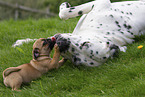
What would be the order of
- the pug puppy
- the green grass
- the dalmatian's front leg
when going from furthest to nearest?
the dalmatian's front leg
the pug puppy
the green grass

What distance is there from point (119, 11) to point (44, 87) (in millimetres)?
1828

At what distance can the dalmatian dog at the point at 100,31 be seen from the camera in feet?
9.47

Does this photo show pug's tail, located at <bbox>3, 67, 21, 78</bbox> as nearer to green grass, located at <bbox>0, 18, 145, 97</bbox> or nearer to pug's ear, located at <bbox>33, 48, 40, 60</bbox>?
green grass, located at <bbox>0, 18, 145, 97</bbox>

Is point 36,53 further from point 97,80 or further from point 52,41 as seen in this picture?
point 97,80

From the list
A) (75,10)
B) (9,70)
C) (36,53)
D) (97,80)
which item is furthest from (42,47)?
(97,80)

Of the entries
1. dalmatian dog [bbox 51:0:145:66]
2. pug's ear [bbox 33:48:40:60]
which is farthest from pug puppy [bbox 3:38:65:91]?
dalmatian dog [bbox 51:0:145:66]

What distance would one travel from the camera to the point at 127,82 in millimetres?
2463

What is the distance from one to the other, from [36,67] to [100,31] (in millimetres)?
1175

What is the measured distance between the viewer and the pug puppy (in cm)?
301

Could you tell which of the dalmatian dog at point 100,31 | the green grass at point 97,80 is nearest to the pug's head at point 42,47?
the dalmatian dog at point 100,31

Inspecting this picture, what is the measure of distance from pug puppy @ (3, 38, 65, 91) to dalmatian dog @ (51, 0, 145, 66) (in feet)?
0.65

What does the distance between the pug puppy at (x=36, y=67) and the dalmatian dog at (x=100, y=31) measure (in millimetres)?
198

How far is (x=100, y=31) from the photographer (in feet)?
10.6

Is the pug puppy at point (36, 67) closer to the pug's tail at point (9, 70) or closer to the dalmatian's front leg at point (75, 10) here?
the pug's tail at point (9, 70)
